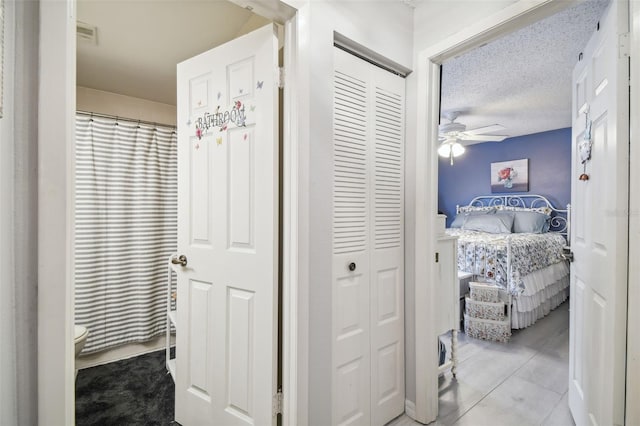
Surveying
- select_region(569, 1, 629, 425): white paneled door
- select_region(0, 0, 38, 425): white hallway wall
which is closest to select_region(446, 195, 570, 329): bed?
select_region(569, 1, 629, 425): white paneled door

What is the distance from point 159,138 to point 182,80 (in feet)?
→ 4.39

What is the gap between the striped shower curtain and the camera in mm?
2514

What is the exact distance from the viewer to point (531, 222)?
4602 mm

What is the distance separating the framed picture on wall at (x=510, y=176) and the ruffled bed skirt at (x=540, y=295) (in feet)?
5.15

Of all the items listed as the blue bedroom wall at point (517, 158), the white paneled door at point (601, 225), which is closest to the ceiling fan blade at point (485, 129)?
the blue bedroom wall at point (517, 158)

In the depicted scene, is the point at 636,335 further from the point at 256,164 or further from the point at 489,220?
the point at 489,220

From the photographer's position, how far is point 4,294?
0.63m

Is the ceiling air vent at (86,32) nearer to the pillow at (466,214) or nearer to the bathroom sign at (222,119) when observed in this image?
the bathroom sign at (222,119)

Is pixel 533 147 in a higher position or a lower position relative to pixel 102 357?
higher

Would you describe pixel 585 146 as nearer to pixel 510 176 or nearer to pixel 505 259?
pixel 505 259

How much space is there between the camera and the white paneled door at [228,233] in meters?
1.40

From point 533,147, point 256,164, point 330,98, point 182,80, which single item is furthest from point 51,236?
point 533,147

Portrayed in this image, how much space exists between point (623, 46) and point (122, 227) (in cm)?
341

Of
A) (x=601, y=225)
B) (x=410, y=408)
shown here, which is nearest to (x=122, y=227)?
(x=410, y=408)
